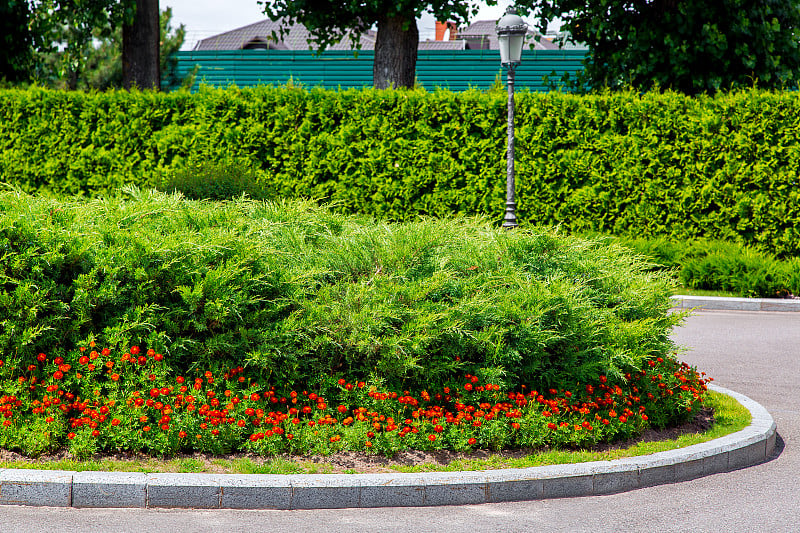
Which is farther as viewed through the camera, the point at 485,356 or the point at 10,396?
the point at 485,356

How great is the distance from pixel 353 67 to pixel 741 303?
13.7m

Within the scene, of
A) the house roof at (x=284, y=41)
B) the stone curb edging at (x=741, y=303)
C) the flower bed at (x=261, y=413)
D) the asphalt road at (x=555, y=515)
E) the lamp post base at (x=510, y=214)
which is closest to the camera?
the asphalt road at (x=555, y=515)

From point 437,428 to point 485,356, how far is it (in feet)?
2.69

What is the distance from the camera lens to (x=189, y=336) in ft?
18.1

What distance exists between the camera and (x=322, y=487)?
14.4 feet

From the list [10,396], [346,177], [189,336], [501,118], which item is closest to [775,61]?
[501,118]

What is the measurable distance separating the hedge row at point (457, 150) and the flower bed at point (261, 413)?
8.28 metres

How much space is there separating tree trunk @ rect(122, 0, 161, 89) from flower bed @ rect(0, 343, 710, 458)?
451 inches

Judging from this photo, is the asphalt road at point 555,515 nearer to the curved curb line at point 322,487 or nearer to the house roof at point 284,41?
the curved curb line at point 322,487

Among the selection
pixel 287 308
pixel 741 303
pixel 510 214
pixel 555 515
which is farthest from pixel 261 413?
pixel 741 303

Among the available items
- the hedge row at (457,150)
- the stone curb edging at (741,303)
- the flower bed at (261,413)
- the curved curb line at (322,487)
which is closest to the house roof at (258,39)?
the hedge row at (457,150)

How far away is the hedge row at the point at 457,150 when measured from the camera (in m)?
13.3

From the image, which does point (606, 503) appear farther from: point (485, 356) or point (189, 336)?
point (189, 336)

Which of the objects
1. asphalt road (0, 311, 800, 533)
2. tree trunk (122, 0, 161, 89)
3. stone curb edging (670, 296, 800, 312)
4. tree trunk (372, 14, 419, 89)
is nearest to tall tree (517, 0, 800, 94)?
tree trunk (372, 14, 419, 89)
